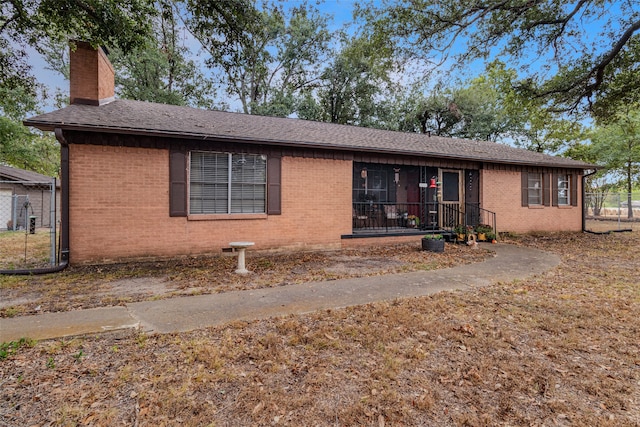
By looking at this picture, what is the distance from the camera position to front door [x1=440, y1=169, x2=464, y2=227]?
41.0 feet

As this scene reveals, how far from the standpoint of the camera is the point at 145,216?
24.6 ft

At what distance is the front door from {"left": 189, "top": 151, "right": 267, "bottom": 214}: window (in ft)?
24.1

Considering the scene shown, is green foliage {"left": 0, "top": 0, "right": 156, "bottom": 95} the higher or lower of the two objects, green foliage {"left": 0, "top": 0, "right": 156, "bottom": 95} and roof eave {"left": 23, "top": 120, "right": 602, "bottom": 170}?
the higher

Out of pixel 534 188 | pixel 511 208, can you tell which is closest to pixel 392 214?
pixel 511 208

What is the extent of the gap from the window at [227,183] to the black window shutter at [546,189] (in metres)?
12.3

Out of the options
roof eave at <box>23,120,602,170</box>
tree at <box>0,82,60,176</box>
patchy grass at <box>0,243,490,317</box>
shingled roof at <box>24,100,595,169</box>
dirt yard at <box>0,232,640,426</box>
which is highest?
tree at <box>0,82,60,176</box>

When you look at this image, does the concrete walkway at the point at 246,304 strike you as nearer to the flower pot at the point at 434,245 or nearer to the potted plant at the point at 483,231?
the flower pot at the point at 434,245

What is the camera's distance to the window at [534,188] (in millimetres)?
13641

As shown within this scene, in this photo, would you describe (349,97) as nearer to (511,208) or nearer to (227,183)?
(511,208)

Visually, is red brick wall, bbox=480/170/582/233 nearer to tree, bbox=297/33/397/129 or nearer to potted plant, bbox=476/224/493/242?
potted plant, bbox=476/224/493/242

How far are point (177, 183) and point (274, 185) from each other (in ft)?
7.99

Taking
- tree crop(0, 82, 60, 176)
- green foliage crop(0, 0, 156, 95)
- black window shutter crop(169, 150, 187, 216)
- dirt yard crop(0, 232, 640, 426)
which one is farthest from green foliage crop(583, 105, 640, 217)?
tree crop(0, 82, 60, 176)

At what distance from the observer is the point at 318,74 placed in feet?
79.3

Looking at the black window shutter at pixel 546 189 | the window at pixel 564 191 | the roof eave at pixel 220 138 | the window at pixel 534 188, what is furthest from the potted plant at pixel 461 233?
the window at pixel 564 191
